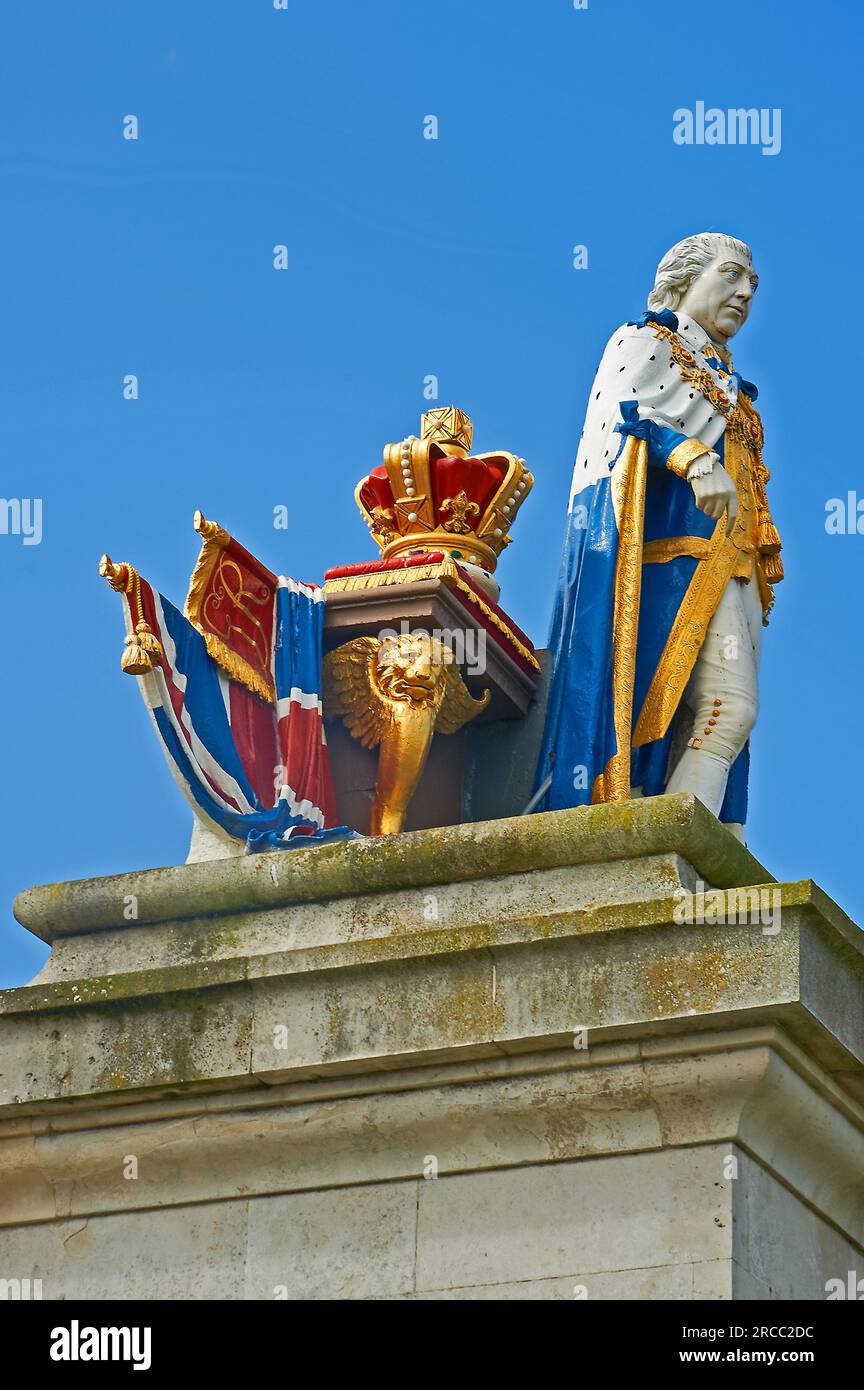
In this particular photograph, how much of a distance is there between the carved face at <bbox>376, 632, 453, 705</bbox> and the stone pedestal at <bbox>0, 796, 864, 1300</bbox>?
116 centimetres

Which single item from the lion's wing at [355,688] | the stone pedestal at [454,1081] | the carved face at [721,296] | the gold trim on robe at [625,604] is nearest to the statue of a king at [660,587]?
the gold trim on robe at [625,604]

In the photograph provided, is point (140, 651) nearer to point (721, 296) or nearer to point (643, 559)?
point (643, 559)

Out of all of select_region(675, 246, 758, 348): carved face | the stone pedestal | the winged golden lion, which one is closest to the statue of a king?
select_region(675, 246, 758, 348): carved face

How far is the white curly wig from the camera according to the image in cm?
1143

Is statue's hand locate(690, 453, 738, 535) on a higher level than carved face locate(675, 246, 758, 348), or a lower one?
lower

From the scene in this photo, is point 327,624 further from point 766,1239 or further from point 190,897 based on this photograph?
point 766,1239

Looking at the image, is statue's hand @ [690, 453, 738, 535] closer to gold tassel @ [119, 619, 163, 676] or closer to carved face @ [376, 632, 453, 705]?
carved face @ [376, 632, 453, 705]

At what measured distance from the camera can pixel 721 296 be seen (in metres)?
11.4

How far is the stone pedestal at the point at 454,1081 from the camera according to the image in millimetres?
8250

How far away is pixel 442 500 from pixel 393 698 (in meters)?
1.30

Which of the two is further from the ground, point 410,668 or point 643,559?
point 643,559

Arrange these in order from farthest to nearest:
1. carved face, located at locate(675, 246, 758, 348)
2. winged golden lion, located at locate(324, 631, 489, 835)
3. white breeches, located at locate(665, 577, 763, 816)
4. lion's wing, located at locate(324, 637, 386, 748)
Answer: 1. carved face, located at locate(675, 246, 758, 348)
2. white breeches, located at locate(665, 577, 763, 816)
3. lion's wing, located at locate(324, 637, 386, 748)
4. winged golden lion, located at locate(324, 631, 489, 835)

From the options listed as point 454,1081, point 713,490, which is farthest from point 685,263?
point 454,1081

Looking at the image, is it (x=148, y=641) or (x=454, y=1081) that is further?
(x=148, y=641)
